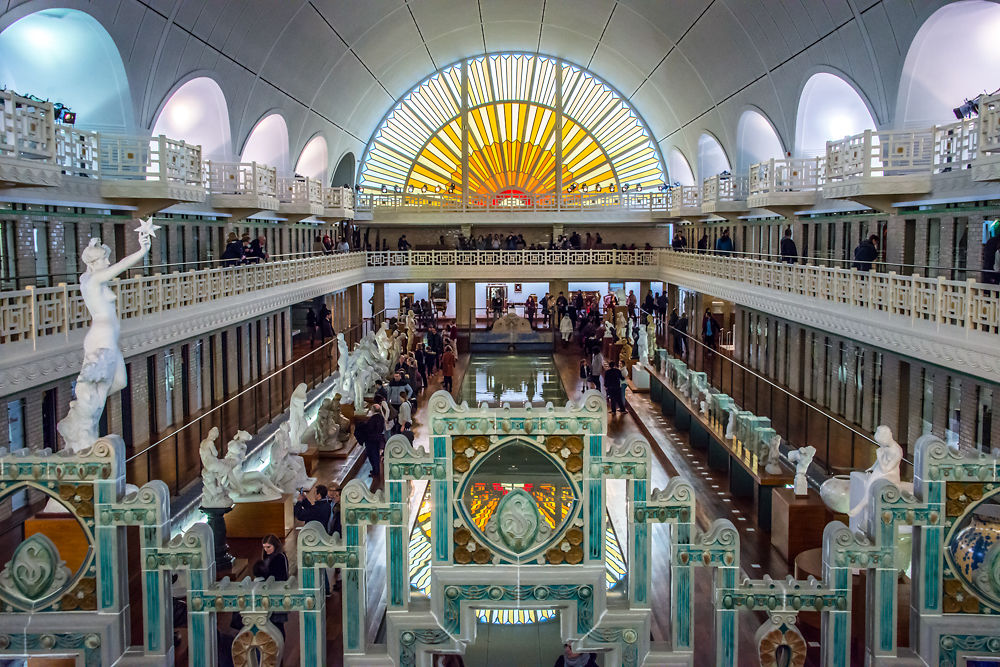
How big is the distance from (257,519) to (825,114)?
19980 mm

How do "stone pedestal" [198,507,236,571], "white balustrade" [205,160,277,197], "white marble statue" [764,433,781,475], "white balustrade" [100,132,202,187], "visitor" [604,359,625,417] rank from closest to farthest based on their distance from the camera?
"stone pedestal" [198,507,236,571] → "white marble statue" [764,433,781,475] → "white balustrade" [100,132,202,187] → "visitor" [604,359,625,417] → "white balustrade" [205,160,277,197]

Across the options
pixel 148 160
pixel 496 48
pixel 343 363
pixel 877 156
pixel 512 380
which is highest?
pixel 496 48

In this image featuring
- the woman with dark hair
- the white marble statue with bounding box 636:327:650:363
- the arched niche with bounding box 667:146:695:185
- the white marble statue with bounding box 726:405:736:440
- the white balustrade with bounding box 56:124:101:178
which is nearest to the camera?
the woman with dark hair

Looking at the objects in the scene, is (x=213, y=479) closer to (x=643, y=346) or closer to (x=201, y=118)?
(x=201, y=118)

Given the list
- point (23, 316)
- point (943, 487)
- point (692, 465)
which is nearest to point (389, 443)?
point (943, 487)

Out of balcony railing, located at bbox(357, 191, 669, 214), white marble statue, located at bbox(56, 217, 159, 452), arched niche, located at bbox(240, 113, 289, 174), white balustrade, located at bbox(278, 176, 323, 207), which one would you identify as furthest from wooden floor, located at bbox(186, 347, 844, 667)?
balcony railing, located at bbox(357, 191, 669, 214)

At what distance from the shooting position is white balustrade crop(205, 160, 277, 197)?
23844 mm

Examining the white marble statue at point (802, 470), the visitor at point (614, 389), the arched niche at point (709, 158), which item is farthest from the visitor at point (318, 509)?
the arched niche at point (709, 158)

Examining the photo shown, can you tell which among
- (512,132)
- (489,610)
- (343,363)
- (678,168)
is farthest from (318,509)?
(512,132)

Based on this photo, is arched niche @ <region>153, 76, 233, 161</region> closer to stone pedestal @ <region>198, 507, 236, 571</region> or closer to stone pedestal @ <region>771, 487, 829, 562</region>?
stone pedestal @ <region>198, 507, 236, 571</region>

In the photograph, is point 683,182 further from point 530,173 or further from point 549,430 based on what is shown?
point 549,430

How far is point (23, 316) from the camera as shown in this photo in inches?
446

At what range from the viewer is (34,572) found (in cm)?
637

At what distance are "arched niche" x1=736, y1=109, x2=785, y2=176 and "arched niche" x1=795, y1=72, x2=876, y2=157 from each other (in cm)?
453
